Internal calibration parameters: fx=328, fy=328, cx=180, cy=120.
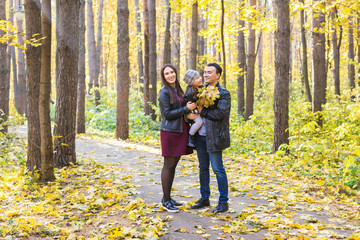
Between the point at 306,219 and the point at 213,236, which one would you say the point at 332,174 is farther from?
the point at 213,236

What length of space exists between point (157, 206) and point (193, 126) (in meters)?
1.39

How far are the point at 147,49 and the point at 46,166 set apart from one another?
8.93 meters

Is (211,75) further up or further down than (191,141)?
further up

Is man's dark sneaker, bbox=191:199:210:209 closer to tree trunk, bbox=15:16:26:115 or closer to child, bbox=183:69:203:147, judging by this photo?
child, bbox=183:69:203:147

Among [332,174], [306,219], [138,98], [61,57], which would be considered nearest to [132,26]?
[138,98]

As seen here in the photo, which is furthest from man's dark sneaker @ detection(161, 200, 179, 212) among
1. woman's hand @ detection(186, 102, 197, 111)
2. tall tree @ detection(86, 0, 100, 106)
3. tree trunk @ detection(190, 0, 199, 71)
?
tall tree @ detection(86, 0, 100, 106)

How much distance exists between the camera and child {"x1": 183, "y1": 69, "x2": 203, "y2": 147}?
14.5 ft

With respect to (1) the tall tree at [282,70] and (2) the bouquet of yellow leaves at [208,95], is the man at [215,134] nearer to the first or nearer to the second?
(2) the bouquet of yellow leaves at [208,95]

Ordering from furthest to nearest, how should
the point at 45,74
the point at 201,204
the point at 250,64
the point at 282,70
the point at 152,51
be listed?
the point at 152,51 < the point at 250,64 < the point at 282,70 < the point at 45,74 < the point at 201,204

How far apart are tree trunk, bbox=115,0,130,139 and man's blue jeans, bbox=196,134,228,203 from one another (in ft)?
24.0

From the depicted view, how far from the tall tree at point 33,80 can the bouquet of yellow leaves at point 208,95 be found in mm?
3840

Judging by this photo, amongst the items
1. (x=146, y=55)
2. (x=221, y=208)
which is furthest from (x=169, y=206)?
(x=146, y=55)

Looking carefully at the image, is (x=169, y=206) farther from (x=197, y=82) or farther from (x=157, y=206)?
(x=197, y=82)

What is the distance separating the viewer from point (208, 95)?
432 cm
